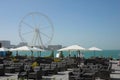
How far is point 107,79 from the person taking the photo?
A: 46.9 ft

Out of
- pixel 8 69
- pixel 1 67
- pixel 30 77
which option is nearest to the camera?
pixel 30 77

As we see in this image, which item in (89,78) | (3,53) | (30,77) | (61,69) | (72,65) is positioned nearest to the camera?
(89,78)

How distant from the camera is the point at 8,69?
1747cm

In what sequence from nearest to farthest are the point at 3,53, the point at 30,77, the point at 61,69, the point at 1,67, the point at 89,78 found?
1. the point at 89,78
2. the point at 30,77
3. the point at 1,67
4. the point at 61,69
5. the point at 3,53

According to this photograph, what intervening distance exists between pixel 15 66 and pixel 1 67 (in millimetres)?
2296

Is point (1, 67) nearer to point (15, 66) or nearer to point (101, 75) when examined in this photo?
point (15, 66)

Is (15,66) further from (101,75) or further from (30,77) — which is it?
(101,75)

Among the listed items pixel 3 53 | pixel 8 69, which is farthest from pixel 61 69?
pixel 3 53

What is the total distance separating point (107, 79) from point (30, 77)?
371 cm

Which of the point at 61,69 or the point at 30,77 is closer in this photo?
the point at 30,77

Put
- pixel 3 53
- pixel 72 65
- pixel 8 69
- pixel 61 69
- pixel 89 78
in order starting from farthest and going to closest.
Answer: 1. pixel 3 53
2. pixel 72 65
3. pixel 61 69
4. pixel 8 69
5. pixel 89 78

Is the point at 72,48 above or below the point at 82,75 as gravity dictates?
above

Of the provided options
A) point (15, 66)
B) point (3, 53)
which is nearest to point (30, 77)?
point (15, 66)

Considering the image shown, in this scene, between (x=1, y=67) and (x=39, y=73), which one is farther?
(x=1, y=67)
